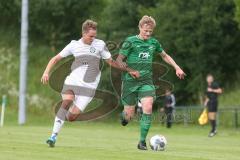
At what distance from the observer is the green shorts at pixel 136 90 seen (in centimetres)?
1555

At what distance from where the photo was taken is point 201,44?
42.9 meters

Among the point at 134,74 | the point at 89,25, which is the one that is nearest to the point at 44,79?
the point at 89,25

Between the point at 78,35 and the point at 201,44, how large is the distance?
14106 mm

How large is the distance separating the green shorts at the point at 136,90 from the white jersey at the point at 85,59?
664mm

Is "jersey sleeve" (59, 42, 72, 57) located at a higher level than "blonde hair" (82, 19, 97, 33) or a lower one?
lower

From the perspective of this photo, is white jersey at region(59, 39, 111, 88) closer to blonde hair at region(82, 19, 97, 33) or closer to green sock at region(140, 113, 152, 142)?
blonde hair at region(82, 19, 97, 33)

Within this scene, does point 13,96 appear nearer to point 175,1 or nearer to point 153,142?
point 175,1

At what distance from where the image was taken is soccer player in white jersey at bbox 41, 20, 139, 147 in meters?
15.4

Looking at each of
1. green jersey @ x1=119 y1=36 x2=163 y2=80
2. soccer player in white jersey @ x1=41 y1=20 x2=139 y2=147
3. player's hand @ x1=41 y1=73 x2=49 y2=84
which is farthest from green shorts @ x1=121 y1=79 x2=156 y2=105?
player's hand @ x1=41 y1=73 x2=49 y2=84

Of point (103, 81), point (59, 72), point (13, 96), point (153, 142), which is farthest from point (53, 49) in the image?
point (153, 142)

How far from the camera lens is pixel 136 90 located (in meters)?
15.7

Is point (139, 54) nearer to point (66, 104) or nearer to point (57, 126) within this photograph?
point (66, 104)

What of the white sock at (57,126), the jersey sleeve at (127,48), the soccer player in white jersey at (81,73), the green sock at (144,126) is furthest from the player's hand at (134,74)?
the white sock at (57,126)

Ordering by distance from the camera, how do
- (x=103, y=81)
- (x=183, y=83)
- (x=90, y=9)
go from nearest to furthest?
(x=103, y=81), (x=183, y=83), (x=90, y=9)
